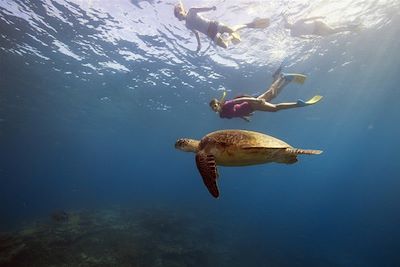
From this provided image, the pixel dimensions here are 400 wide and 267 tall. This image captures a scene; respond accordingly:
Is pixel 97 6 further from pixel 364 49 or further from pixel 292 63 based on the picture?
pixel 364 49

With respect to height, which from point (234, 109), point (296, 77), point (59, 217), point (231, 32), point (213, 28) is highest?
point (213, 28)

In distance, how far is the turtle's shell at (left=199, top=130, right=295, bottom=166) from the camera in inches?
154

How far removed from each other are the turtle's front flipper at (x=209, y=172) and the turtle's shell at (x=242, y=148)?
1.02 feet

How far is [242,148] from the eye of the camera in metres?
3.90

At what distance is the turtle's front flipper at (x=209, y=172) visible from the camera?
3320 mm

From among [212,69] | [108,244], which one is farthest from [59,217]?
[212,69]

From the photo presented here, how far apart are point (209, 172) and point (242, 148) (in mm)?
710

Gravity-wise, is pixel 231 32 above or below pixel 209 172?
above

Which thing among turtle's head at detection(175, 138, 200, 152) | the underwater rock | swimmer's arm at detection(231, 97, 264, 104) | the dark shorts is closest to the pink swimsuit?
swimmer's arm at detection(231, 97, 264, 104)

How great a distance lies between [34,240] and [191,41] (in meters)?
14.4

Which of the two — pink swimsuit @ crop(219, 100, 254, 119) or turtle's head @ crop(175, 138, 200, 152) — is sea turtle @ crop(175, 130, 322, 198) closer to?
turtle's head @ crop(175, 138, 200, 152)

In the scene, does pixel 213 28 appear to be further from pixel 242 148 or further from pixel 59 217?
pixel 59 217

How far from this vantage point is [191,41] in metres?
17.3

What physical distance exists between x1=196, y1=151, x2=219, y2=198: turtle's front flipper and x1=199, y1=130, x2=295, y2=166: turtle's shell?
12.2 inches
